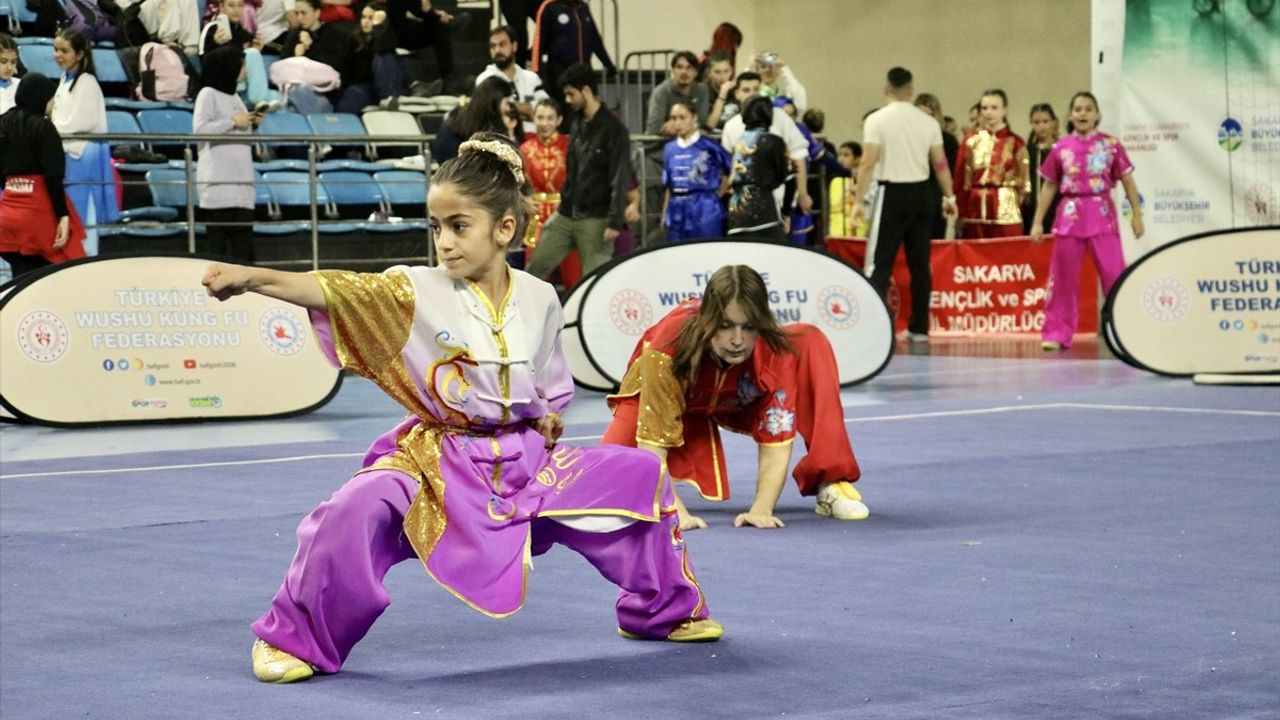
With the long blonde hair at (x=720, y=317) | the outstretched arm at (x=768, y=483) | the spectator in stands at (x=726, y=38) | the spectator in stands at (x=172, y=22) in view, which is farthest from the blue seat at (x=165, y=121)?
the long blonde hair at (x=720, y=317)

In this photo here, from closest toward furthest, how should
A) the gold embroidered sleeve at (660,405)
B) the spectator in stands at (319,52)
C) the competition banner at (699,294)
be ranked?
1. the gold embroidered sleeve at (660,405)
2. the competition banner at (699,294)
3. the spectator in stands at (319,52)

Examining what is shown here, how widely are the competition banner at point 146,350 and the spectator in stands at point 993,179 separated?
7323 mm

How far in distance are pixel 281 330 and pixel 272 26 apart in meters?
7.27

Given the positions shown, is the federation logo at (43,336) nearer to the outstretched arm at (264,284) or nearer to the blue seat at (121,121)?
the blue seat at (121,121)

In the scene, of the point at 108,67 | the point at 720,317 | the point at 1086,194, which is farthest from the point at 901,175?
the point at 720,317

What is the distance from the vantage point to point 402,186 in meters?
14.6

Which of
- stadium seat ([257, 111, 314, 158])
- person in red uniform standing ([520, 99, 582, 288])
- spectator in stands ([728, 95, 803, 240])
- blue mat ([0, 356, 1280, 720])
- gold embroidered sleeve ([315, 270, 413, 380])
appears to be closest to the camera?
blue mat ([0, 356, 1280, 720])

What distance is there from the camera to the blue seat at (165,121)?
45.7 ft

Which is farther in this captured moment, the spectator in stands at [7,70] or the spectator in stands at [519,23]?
the spectator in stands at [519,23]

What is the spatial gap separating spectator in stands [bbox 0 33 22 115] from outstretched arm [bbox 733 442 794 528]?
7022mm

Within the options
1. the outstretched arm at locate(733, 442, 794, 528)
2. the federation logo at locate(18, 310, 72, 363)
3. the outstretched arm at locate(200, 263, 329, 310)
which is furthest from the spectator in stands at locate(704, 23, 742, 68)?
the outstretched arm at locate(200, 263, 329, 310)

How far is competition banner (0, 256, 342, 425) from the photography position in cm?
920

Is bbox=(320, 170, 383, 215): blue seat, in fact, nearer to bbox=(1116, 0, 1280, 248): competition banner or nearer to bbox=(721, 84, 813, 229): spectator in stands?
bbox=(721, 84, 813, 229): spectator in stands

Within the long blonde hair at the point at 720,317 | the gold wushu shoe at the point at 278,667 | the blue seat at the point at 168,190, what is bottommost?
the gold wushu shoe at the point at 278,667
